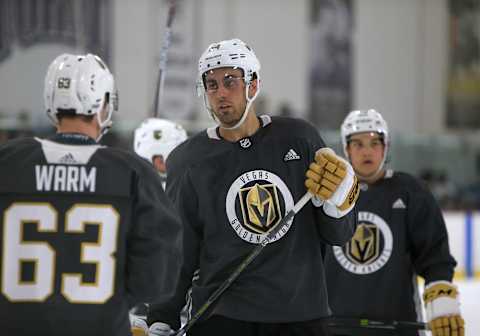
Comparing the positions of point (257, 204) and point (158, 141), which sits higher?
point (158, 141)

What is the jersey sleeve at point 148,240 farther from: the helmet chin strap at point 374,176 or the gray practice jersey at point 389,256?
the helmet chin strap at point 374,176

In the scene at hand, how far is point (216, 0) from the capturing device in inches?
414

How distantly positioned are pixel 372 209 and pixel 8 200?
1.57 meters

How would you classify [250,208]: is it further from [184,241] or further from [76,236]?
[76,236]

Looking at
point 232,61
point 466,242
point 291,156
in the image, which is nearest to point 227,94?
point 232,61

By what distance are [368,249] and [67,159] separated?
1.47m

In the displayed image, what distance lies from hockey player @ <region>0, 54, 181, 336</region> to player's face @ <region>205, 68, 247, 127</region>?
1.83 ft

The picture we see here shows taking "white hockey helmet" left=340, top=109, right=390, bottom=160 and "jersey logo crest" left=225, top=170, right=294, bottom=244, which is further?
"white hockey helmet" left=340, top=109, right=390, bottom=160

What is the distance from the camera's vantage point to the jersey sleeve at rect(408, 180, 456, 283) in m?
2.84

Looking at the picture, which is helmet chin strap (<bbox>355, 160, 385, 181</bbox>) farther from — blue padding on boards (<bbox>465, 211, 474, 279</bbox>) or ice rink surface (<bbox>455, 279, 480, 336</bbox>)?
blue padding on boards (<bbox>465, 211, 474, 279</bbox>)

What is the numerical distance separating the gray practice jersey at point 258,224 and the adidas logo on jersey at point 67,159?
1.97 ft

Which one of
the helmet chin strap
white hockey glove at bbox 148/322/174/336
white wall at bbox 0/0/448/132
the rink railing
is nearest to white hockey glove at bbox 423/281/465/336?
the helmet chin strap

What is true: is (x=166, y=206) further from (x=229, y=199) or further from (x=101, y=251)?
(x=229, y=199)

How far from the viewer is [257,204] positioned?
7.54ft
